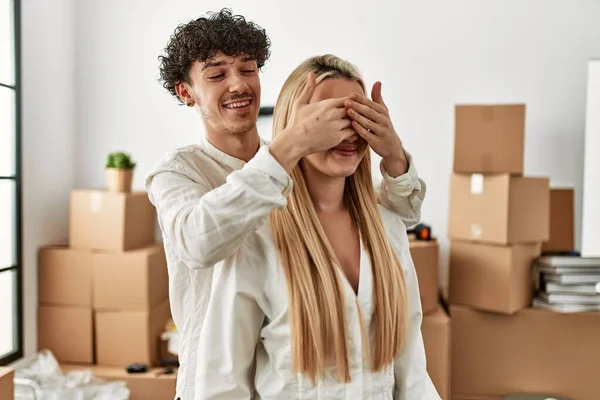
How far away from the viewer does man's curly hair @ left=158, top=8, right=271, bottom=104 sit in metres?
1.35

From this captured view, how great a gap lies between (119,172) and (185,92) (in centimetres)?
177

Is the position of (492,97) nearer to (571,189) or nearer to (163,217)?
(571,189)

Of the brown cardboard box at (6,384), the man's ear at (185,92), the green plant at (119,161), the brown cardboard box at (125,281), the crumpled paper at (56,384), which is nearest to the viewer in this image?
the man's ear at (185,92)

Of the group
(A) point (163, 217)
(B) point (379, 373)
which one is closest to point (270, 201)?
(A) point (163, 217)

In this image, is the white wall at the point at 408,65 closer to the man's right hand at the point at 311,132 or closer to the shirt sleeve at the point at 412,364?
the shirt sleeve at the point at 412,364

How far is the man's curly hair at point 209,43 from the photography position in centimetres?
135

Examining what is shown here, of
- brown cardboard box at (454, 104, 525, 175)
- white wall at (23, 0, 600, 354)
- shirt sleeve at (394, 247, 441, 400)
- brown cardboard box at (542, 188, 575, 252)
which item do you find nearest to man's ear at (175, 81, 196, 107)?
shirt sleeve at (394, 247, 441, 400)

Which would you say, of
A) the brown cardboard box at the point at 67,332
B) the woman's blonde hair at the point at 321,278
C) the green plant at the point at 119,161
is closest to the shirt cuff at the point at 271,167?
the woman's blonde hair at the point at 321,278

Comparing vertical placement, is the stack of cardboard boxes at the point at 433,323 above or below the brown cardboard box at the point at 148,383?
above

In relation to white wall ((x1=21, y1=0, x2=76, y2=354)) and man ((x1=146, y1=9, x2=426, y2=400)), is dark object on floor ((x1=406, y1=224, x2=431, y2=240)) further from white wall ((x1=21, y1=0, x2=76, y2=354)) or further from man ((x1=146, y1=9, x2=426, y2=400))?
white wall ((x1=21, y1=0, x2=76, y2=354))

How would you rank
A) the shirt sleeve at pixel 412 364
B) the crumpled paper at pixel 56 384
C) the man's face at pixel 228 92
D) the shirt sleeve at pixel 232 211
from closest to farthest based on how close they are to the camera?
the shirt sleeve at pixel 232 211 → the shirt sleeve at pixel 412 364 → the man's face at pixel 228 92 → the crumpled paper at pixel 56 384

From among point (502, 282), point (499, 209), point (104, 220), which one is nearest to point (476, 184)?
point (499, 209)

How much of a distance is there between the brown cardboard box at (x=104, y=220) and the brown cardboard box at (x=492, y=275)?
1606 mm

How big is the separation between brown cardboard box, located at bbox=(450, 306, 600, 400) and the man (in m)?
1.82
